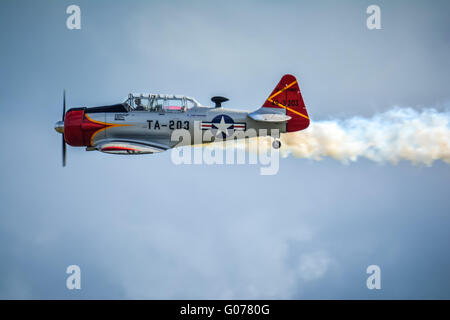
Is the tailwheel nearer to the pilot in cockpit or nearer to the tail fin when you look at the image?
the tail fin

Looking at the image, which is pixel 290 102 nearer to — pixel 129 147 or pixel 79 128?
pixel 129 147

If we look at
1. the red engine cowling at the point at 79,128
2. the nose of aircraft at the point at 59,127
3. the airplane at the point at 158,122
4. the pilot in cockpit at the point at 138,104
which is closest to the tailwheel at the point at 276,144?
the airplane at the point at 158,122

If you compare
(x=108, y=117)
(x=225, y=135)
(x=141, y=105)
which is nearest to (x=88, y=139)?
(x=108, y=117)

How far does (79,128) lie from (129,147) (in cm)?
241

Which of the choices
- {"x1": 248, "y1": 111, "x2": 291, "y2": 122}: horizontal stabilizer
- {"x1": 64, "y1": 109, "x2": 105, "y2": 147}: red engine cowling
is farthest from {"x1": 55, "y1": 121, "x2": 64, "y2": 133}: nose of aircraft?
{"x1": 248, "y1": 111, "x2": 291, "y2": 122}: horizontal stabilizer

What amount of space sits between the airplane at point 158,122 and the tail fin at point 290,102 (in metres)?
0.04

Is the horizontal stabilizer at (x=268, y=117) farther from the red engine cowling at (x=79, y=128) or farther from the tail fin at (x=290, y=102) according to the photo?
the red engine cowling at (x=79, y=128)

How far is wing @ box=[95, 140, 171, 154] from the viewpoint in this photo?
1540 centimetres

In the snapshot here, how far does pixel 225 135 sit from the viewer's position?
648 inches

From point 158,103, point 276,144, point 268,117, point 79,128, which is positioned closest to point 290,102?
point 268,117

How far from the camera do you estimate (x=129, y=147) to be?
15516 millimetres

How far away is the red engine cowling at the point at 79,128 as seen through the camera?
16.5 meters
